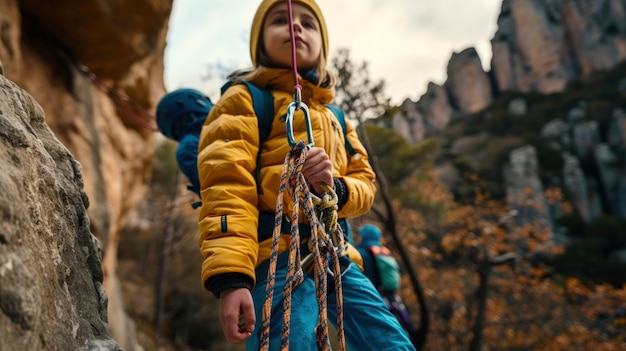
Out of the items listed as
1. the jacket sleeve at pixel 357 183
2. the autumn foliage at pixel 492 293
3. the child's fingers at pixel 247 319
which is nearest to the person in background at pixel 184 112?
the jacket sleeve at pixel 357 183

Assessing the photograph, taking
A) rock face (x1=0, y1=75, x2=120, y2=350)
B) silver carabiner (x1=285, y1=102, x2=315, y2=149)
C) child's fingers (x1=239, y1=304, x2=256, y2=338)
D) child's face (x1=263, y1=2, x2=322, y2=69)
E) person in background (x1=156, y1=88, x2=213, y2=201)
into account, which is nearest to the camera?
rock face (x1=0, y1=75, x2=120, y2=350)

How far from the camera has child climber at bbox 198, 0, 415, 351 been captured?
1.07 metres

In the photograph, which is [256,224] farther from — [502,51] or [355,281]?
[502,51]

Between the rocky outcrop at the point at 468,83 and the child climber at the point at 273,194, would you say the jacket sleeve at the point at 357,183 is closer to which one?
the child climber at the point at 273,194

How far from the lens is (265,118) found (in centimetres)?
146

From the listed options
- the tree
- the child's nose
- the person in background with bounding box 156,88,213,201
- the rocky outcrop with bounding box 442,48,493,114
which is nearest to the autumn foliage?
the tree

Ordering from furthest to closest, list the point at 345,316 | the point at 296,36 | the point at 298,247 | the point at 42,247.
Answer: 1. the point at 296,36
2. the point at 345,316
3. the point at 298,247
4. the point at 42,247

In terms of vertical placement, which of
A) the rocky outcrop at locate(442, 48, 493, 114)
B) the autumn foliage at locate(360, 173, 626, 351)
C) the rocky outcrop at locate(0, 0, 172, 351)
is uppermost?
the rocky outcrop at locate(442, 48, 493, 114)

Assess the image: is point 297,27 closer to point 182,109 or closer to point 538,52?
point 182,109

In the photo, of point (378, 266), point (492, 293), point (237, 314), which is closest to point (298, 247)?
point (237, 314)

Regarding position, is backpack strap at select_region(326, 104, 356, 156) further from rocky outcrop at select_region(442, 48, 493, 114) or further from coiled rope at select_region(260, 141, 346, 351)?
rocky outcrop at select_region(442, 48, 493, 114)

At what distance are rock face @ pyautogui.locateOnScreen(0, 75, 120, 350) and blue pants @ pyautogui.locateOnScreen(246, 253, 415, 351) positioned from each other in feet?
1.37

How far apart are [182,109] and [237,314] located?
5.66 feet

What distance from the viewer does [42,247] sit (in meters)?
0.80
